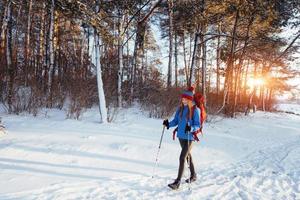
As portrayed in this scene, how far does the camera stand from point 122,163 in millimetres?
7457

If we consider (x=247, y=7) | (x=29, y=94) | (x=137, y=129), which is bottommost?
(x=137, y=129)

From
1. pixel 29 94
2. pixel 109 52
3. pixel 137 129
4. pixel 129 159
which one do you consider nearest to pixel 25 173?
pixel 129 159

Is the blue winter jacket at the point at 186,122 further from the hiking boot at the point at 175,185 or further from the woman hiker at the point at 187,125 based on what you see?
the hiking boot at the point at 175,185

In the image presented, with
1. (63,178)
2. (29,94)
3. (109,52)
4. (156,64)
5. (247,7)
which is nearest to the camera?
(63,178)

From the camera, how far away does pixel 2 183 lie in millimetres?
5633

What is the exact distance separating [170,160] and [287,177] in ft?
9.16

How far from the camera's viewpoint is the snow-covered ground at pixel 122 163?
5746 millimetres

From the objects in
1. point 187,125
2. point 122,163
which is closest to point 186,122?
point 187,125

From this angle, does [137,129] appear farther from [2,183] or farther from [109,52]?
[109,52]

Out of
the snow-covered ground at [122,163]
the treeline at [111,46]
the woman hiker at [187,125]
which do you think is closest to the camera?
the snow-covered ground at [122,163]

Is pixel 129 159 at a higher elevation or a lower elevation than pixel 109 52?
lower

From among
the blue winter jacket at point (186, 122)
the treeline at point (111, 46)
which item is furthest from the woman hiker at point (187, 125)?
the treeline at point (111, 46)

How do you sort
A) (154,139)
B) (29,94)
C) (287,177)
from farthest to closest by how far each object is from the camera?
(29,94), (154,139), (287,177)

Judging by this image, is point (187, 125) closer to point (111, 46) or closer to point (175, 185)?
point (175, 185)
